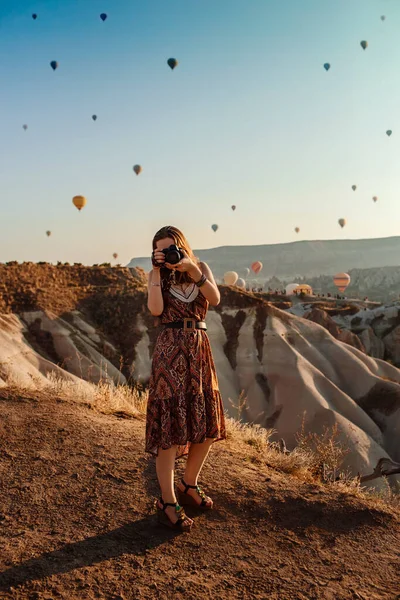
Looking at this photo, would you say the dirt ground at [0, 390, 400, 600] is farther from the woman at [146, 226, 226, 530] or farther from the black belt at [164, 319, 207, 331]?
the black belt at [164, 319, 207, 331]

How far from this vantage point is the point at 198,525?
433 centimetres

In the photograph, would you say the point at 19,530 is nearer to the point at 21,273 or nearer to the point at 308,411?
the point at 308,411

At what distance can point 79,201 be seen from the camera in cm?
4778

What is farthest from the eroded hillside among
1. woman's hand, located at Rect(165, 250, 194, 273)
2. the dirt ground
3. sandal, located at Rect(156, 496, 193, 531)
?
woman's hand, located at Rect(165, 250, 194, 273)

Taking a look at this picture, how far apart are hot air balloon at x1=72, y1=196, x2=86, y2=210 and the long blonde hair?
45.1m

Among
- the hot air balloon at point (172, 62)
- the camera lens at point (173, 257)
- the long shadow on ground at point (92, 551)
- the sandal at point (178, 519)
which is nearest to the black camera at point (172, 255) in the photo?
the camera lens at point (173, 257)

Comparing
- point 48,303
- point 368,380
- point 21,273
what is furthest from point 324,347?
point 21,273

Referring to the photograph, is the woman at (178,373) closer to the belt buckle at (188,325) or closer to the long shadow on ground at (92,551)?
the belt buckle at (188,325)

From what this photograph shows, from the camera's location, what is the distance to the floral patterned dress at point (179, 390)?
4.26 m

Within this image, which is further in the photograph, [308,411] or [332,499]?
[308,411]

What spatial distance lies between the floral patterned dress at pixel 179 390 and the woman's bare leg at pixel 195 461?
136 mm

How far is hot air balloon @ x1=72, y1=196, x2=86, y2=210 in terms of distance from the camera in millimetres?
47719

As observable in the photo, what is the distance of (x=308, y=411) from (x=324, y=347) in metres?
7.29

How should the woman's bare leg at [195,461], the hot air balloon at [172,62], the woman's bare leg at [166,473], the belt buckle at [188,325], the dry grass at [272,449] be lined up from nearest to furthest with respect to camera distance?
1. the woman's bare leg at [166,473]
2. the belt buckle at [188,325]
3. the woman's bare leg at [195,461]
4. the dry grass at [272,449]
5. the hot air balloon at [172,62]
